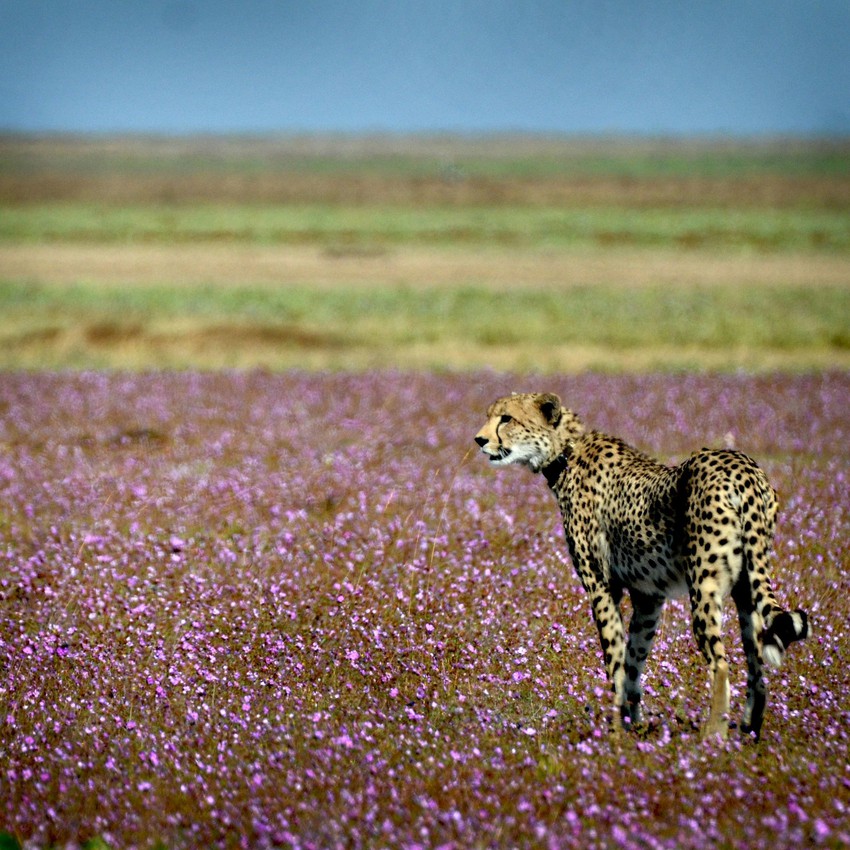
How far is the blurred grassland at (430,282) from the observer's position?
87.7 ft

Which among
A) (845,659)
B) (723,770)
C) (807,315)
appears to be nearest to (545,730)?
(723,770)

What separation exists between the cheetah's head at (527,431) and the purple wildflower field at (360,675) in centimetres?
102

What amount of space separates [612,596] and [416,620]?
1.33 m

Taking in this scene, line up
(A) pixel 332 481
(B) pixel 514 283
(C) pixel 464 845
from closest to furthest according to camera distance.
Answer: (C) pixel 464 845 → (A) pixel 332 481 → (B) pixel 514 283

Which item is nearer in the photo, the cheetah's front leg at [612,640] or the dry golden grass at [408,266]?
the cheetah's front leg at [612,640]

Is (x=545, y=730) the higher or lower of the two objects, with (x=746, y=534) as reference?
lower

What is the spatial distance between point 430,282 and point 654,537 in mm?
42636

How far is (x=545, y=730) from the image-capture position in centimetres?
584

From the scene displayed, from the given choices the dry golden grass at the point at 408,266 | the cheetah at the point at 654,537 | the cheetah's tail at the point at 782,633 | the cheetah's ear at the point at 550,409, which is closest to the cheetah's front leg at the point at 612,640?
the cheetah at the point at 654,537

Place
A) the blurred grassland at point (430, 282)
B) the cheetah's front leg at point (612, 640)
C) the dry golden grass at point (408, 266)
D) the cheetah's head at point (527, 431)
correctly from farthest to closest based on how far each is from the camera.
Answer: the dry golden grass at point (408, 266), the blurred grassland at point (430, 282), the cheetah's head at point (527, 431), the cheetah's front leg at point (612, 640)

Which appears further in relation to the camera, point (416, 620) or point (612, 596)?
point (416, 620)

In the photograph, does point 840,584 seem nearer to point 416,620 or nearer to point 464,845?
point 416,620

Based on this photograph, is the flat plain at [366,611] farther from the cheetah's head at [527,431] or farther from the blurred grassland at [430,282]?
the cheetah's head at [527,431]

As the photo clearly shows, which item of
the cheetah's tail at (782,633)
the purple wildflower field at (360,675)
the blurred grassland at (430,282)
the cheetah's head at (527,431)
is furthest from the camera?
the blurred grassland at (430,282)
